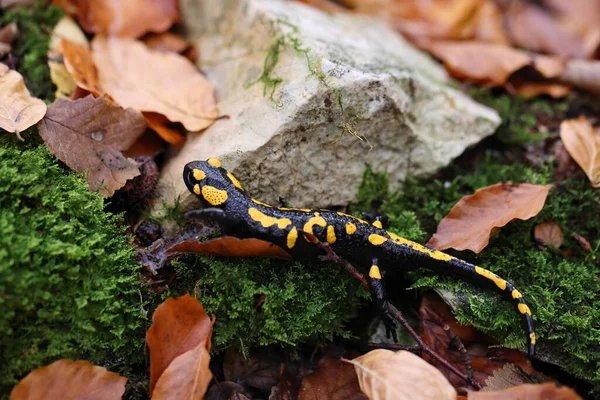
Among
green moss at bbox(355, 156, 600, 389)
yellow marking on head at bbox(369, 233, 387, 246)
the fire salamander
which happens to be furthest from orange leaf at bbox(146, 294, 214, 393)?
green moss at bbox(355, 156, 600, 389)

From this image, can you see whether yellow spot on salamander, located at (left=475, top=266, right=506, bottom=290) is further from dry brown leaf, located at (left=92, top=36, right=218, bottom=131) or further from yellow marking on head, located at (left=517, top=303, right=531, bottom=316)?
dry brown leaf, located at (left=92, top=36, right=218, bottom=131)

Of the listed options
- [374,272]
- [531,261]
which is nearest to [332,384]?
[374,272]

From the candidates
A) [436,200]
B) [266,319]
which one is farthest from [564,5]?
[266,319]

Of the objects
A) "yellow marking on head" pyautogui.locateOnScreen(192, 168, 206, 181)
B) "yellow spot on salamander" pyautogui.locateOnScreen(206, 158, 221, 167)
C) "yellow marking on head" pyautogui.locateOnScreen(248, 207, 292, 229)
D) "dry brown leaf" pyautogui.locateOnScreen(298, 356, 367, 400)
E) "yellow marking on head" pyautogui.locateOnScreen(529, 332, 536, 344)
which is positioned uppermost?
"yellow spot on salamander" pyautogui.locateOnScreen(206, 158, 221, 167)

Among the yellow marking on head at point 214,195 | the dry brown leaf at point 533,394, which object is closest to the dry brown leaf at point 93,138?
the yellow marking on head at point 214,195

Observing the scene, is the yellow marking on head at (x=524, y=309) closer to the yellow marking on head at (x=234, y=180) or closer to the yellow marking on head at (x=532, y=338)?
the yellow marking on head at (x=532, y=338)

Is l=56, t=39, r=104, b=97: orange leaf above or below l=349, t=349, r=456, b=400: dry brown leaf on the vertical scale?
above
